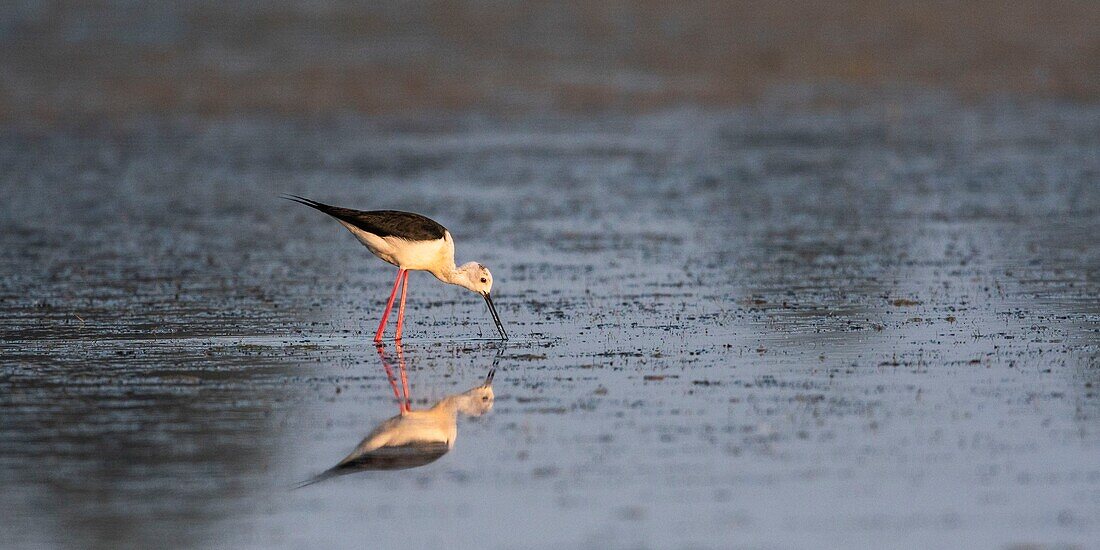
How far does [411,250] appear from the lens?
1199 cm

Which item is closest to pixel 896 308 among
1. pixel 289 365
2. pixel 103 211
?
pixel 289 365

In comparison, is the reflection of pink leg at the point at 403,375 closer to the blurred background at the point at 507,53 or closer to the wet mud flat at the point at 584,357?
the wet mud flat at the point at 584,357

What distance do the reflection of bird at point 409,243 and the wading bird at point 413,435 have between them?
2.23 m

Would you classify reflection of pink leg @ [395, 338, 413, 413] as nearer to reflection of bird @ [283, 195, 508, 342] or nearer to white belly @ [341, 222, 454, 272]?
reflection of bird @ [283, 195, 508, 342]

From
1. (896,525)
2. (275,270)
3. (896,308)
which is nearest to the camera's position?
(896,525)

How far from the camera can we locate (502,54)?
106 feet

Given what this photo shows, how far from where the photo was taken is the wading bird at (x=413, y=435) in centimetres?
800

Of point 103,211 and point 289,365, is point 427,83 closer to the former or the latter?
point 103,211

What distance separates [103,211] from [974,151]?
1205cm

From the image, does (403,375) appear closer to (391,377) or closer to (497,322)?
(391,377)

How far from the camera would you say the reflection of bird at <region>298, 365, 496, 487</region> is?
26.2ft

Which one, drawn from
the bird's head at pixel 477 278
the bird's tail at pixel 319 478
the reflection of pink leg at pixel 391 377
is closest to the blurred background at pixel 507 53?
the bird's head at pixel 477 278

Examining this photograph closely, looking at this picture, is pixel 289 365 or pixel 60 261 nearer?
pixel 289 365

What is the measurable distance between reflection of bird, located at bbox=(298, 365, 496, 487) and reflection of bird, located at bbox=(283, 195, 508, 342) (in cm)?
240
